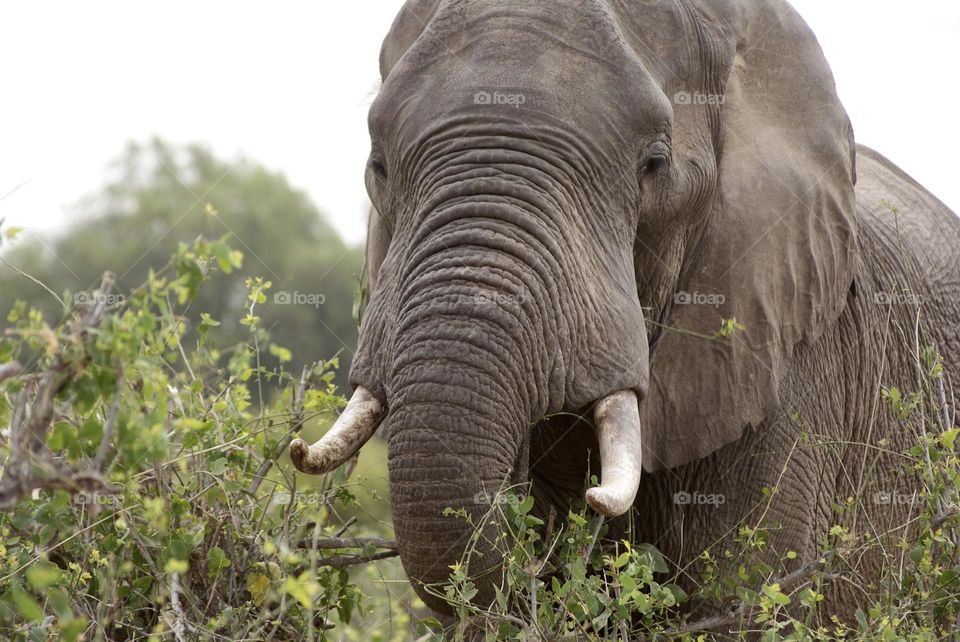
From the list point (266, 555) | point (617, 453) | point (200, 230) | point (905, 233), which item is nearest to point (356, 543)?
point (266, 555)

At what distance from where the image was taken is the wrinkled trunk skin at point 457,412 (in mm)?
3365

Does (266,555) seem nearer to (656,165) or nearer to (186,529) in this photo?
(186,529)

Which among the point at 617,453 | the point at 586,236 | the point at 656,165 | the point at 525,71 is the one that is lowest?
the point at 617,453

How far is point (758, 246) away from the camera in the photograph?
14.2 ft

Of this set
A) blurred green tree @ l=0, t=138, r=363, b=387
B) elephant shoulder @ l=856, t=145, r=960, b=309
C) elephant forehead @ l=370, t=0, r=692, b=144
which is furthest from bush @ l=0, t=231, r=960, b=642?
blurred green tree @ l=0, t=138, r=363, b=387

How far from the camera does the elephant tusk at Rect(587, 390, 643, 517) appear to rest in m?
3.20

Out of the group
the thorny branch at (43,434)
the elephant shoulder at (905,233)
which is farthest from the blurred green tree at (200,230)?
the thorny branch at (43,434)

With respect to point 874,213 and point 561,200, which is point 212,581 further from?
point 874,213

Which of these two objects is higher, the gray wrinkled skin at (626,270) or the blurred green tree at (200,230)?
the blurred green tree at (200,230)

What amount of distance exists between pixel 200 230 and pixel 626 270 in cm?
3264

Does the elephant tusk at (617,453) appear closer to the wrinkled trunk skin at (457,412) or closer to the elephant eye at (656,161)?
the wrinkled trunk skin at (457,412)

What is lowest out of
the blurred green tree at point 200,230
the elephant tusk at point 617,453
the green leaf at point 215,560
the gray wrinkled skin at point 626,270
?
the green leaf at point 215,560

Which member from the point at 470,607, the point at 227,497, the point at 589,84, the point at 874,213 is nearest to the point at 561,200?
the point at 589,84

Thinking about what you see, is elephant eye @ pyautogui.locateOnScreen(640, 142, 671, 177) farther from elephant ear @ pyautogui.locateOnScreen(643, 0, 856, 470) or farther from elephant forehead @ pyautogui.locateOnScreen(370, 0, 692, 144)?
elephant ear @ pyautogui.locateOnScreen(643, 0, 856, 470)
